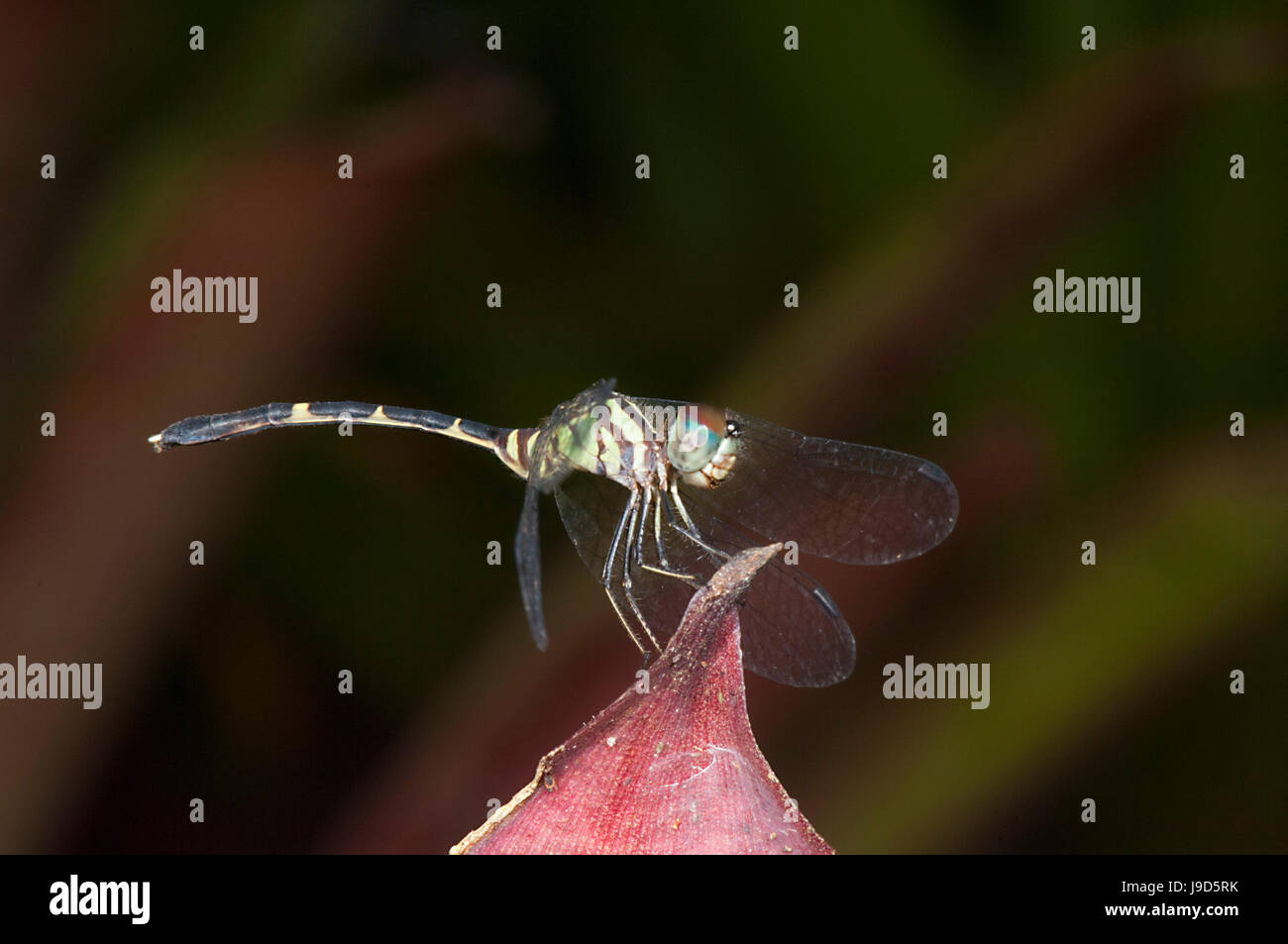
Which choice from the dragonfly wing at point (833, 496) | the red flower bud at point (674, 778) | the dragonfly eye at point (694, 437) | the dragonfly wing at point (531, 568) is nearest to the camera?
the red flower bud at point (674, 778)

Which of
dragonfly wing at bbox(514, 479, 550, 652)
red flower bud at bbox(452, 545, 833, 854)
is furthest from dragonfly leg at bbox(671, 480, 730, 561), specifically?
red flower bud at bbox(452, 545, 833, 854)

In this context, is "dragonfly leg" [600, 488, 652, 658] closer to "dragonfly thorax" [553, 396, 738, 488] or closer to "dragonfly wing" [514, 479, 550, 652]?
"dragonfly thorax" [553, 396, 738, 488]

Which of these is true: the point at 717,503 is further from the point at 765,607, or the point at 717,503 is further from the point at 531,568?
the point at 531,568

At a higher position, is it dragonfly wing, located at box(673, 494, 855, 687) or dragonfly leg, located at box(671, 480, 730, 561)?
dragonfly leg, located at box(671, 480, 730, 561)

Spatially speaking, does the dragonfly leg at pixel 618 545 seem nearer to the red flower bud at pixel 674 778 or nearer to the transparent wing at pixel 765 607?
the transparent wing at pixel 765 607

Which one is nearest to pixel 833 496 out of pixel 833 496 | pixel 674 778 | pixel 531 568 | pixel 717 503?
pixel 833 496

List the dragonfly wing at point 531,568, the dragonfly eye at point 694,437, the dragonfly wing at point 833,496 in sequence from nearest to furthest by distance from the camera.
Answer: the dragonfly wing at point 531,568 < the dragonfly eye at point 694,437 < the dragonfly wing at point 833,496

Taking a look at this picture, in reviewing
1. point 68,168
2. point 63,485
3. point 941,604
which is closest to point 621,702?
point 941,604

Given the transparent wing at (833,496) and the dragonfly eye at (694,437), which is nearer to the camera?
the dragonfly eye at (694,437)

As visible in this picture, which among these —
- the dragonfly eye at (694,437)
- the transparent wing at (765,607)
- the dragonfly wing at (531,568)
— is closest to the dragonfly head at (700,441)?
the dragonfly eye at (694,437)

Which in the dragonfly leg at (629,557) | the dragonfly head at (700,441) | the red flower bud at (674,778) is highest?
the dragonfly head at (700,441)

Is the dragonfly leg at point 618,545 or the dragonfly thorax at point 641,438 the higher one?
the dragonfly thorax at point 641,438
